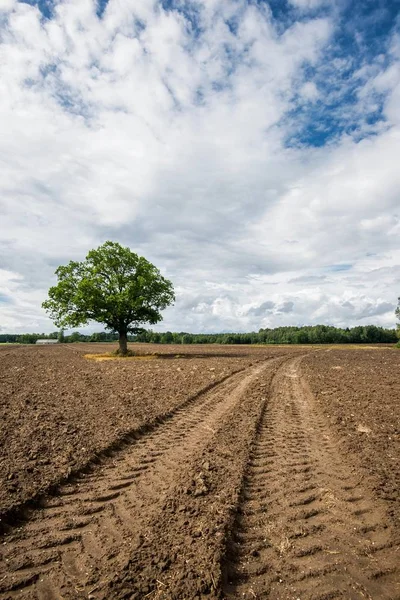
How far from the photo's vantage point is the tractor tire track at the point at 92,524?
162 inches

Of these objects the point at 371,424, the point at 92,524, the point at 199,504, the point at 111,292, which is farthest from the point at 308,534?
the point at 111,292

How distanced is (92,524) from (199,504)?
5.90ft

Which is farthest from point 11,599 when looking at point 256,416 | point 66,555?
point 256,416

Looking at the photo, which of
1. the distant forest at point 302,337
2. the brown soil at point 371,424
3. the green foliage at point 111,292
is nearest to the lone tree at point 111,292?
the green foliage at point 111,292

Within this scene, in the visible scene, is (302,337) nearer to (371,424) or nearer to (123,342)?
(123,342)

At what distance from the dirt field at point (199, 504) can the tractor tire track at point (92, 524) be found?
0.02 m

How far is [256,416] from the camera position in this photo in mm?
11195

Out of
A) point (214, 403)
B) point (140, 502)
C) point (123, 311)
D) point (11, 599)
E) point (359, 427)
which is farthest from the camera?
point (123, 311)

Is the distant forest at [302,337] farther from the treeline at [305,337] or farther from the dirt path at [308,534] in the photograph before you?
the dirt path at [308,534]

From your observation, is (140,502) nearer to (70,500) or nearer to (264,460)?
(70,500)

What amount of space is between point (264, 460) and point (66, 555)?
456 centimetres

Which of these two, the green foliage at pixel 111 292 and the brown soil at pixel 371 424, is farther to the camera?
the green foliage at pixel 111 292

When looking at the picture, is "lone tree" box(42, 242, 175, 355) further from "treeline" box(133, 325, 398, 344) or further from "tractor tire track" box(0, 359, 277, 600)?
"treeline" box(133, 325, 398, 344)

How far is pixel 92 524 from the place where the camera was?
5.24m
